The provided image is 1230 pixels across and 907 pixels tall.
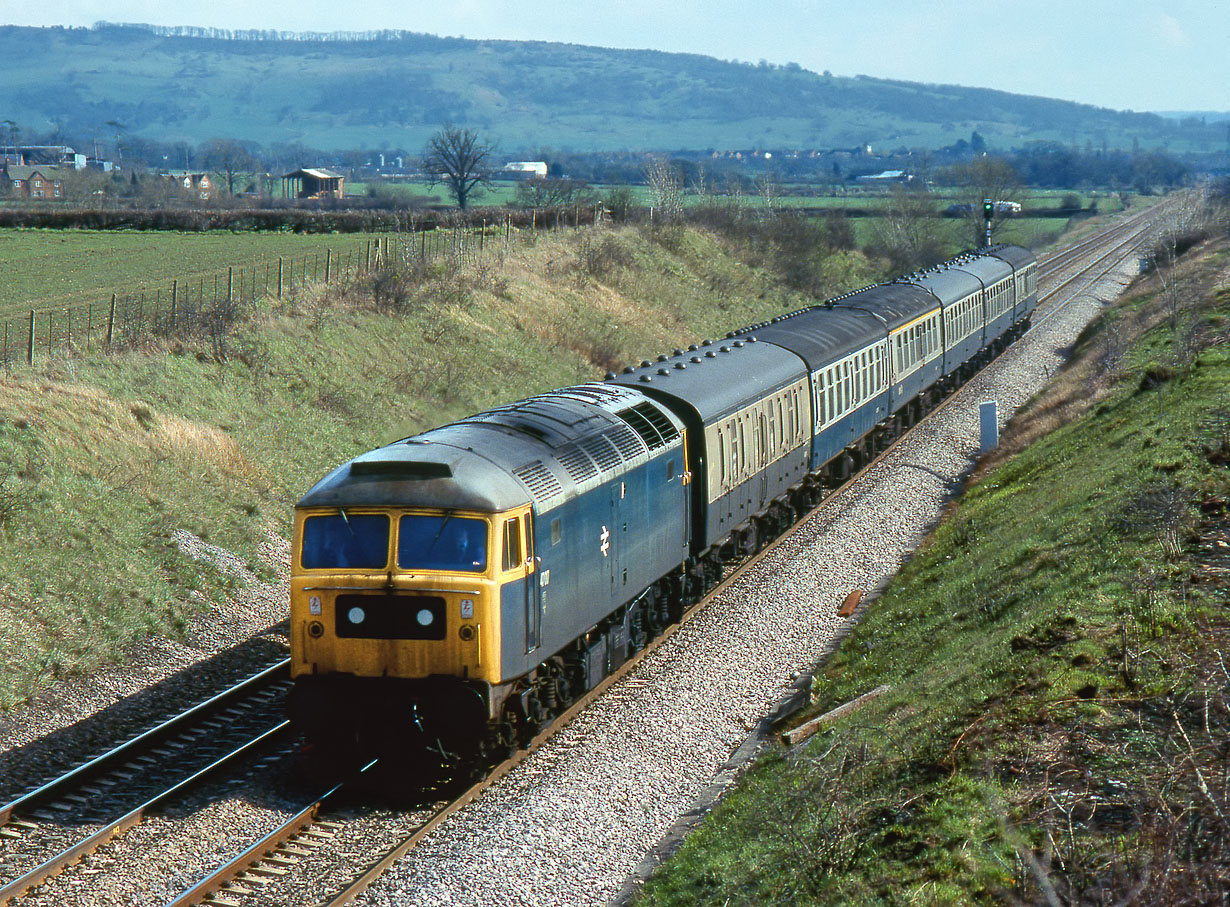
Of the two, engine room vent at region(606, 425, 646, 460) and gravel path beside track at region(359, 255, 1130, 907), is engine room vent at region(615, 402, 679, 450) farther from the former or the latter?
gravel path beside track at region(359, 255, 1130, 907)

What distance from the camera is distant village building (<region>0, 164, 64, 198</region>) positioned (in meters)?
132

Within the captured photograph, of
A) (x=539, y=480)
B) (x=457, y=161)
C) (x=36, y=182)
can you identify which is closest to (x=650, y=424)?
(x=539, y=480)

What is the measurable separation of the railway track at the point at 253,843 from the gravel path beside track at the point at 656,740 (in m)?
0.20

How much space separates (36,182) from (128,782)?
14593 cm

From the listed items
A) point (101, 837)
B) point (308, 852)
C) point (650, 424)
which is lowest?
point (308, 852)

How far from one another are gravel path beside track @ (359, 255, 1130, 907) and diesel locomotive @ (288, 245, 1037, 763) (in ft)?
1.76

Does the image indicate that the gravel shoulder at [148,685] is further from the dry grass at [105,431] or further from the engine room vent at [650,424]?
the engine room vent at [650,424]

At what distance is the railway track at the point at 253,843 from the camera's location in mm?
10641

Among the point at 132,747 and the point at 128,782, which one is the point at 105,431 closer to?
the point at 132,747

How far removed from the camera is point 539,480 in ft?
44.9

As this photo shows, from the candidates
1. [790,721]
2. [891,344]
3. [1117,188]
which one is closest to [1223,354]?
[891,344]

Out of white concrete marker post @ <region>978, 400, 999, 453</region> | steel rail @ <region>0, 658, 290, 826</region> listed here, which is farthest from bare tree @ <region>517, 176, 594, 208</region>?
steel rail @ <region>0, 658, 290, 826</region>

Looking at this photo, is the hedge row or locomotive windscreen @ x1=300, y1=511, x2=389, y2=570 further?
the hedge row

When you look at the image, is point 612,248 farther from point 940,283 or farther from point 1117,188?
point 1117,188
